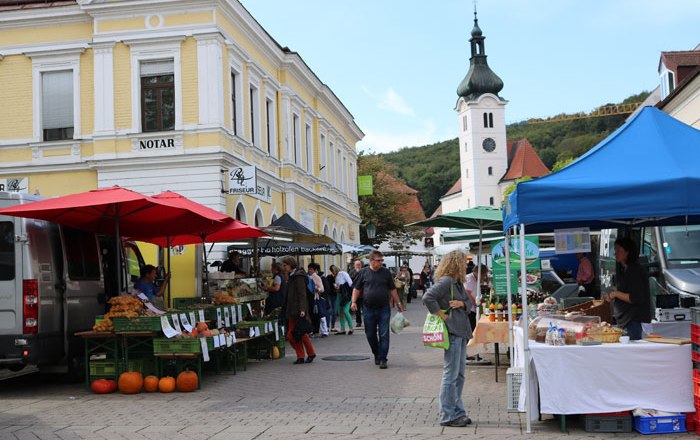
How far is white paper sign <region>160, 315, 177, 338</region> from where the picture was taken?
11.4 m

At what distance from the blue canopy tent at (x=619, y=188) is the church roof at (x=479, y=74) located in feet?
339

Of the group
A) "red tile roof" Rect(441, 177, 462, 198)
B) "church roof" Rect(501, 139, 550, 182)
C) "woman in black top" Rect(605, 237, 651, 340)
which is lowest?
"woman in black top" Rect(605, 237, 651, 340)

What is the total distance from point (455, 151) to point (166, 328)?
143m

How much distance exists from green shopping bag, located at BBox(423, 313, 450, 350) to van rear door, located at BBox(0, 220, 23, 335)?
5641mm

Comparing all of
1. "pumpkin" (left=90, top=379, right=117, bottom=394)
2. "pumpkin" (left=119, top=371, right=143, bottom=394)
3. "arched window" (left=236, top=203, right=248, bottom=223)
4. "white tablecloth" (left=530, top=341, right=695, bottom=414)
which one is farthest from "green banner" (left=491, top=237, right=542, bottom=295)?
"arched window" (left=236, top=203, right=248, bottom=223)

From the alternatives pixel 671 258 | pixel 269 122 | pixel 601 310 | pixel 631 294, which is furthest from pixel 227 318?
pixel 269 122

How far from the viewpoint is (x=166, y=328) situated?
11.4 meters

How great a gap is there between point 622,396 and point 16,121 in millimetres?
24213

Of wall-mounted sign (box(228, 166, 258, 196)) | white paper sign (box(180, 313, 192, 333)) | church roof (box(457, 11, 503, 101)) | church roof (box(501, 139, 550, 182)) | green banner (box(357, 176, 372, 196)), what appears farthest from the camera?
church roof (box(501, 139, 550, 182))

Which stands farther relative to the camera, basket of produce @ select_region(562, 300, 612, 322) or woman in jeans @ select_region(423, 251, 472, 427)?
basket of produce @ select_region(562, 300, 612, 322)

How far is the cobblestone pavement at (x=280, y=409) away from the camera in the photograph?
828 centimetres

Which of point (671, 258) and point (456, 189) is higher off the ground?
point (456, 189)

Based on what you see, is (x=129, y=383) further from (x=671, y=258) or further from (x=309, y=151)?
(x=309, y=151)

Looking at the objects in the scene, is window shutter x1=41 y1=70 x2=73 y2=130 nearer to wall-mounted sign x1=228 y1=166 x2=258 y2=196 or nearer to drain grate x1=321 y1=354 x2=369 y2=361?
wall-mounted sign x1=228 y1=166 x2=258 y2=196
